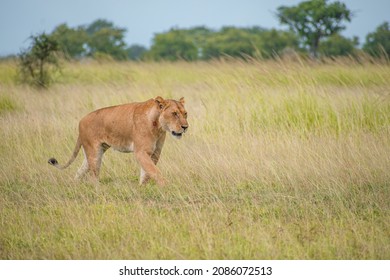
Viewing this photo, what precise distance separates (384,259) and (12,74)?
505 inches

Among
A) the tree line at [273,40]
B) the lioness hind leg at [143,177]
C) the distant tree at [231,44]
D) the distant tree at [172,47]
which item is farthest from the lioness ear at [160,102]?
the distant tree at [172,47]

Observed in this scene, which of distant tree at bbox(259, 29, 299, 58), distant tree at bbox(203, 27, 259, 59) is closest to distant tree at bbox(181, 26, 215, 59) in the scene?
distant tree at bbox(203, 27, 259, 59)

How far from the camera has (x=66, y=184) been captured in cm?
689

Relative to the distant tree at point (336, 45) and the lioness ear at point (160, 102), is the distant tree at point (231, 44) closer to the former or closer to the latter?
the distant tree at point (336, 45)

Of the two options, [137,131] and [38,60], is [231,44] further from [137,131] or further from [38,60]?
[137,131]

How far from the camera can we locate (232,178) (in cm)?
702

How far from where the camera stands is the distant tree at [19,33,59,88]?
15.0 meters

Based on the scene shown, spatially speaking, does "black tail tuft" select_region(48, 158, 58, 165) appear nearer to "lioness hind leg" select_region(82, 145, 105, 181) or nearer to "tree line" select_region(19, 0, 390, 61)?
"lioness hind leg" select_region(82, 145, 105, 181)

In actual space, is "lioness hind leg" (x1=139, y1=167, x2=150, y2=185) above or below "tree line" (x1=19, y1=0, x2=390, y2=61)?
below

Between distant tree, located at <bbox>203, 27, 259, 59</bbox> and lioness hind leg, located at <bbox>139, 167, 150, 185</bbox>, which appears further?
distant tree, located at <bbox>203, 27, 259, 59</bbox>

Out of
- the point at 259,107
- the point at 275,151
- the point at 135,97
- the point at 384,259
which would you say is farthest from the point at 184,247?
the point at 135,97

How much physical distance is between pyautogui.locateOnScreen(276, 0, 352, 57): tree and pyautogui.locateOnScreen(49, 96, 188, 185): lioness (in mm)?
20722

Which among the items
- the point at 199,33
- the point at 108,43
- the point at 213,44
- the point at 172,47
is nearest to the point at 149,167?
the point at 108,43

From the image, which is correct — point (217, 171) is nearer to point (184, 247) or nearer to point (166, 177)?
point (166, 177)
